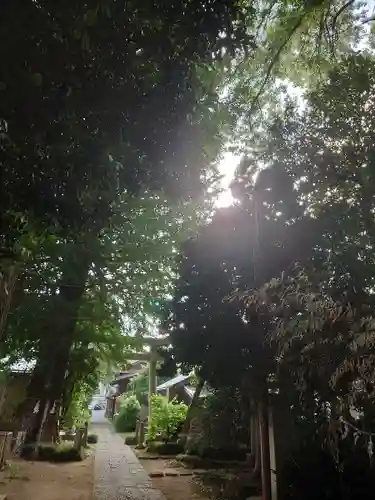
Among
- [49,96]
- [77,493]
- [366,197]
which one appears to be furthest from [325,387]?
[77,493]

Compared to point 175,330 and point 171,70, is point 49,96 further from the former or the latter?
point 175,330

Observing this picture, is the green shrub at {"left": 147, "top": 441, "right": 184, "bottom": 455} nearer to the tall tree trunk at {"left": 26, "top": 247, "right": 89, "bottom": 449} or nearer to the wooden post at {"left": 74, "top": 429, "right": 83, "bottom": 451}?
the wooden post at {"left": 74, "top": 429, "right": 83, "bottom": 451}

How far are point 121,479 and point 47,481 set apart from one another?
1.52 m

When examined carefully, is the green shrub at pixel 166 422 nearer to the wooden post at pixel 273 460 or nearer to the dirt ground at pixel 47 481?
the dirt ground at pixel 47 481

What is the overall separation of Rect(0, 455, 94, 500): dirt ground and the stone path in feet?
0.77

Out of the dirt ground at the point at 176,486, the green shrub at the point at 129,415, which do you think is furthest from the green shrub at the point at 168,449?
the green shrub at the point at 129,415

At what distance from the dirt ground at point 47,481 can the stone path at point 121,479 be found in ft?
0.77

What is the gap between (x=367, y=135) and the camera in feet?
19.6

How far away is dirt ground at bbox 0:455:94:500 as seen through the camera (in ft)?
23.3

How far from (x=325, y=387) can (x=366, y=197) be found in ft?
8.89

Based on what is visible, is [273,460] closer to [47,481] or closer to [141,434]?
[47,481]

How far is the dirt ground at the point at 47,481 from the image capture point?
23.3 ft

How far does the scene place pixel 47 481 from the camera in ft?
27.9

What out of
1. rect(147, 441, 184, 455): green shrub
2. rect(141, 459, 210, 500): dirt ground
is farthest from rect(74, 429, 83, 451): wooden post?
rect(147, 441, 184, 455): green shrub
